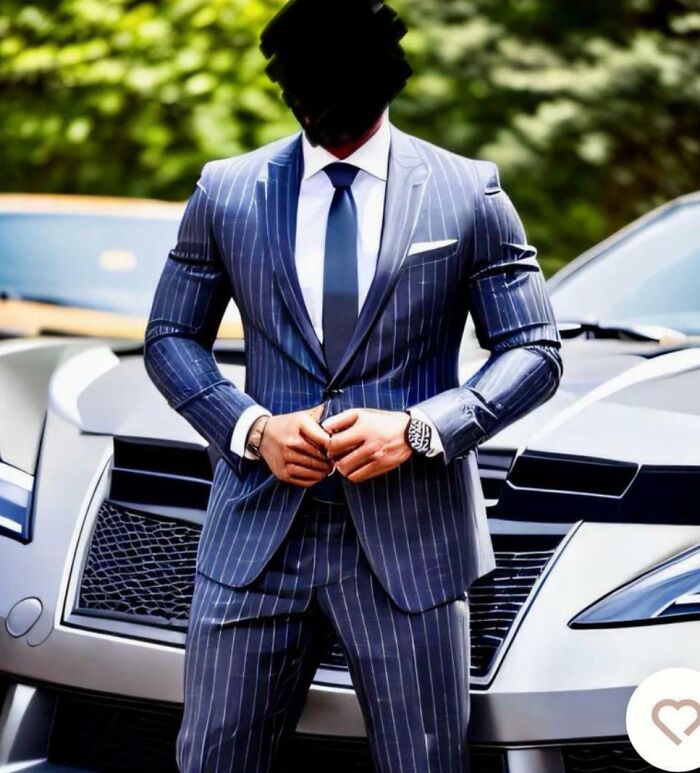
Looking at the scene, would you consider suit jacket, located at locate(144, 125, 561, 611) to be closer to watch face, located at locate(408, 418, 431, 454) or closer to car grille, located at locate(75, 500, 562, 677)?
watch face, located at locate(408, 418, 431, 454)

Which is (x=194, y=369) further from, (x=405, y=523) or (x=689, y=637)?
(x=689, y=637)

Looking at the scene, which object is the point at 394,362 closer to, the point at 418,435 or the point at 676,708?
the point at 418,435

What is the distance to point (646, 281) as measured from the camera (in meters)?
3.80

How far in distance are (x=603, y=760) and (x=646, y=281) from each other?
5.32ft

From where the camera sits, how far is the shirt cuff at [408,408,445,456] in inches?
86.0

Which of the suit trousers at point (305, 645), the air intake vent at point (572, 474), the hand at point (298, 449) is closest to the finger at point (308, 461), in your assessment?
the hand at point (298, 449)

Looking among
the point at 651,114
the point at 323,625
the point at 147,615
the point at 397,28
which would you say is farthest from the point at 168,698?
the point at 651,114

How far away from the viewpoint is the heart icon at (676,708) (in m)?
2.40

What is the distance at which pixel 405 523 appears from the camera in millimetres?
2266

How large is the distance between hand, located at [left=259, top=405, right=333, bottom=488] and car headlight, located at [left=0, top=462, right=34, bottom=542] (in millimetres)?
957

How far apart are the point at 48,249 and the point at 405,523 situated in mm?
3925

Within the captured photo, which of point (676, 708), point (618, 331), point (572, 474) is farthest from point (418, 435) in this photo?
point (618, 331)

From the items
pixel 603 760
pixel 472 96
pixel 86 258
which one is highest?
pixel 472 96

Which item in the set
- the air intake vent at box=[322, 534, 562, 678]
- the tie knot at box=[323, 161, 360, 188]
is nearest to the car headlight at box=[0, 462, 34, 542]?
the air intake vent at box=[322, 534, 562, 678]
